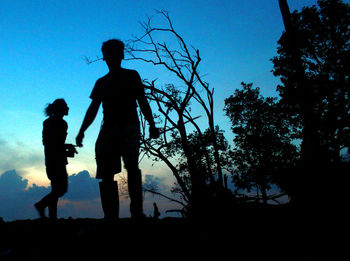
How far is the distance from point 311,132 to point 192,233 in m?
5.73

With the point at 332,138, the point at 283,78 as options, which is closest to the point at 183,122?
the point at 283,78

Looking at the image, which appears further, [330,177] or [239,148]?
[239,148]

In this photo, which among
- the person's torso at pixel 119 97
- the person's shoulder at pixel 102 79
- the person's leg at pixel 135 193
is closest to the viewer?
the person's leg at pixel 135 193

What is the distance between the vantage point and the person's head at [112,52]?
3758 mm

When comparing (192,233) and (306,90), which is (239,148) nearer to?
(306,90)

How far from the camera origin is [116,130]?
144 inches

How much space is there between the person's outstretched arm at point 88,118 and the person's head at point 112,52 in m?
0.60

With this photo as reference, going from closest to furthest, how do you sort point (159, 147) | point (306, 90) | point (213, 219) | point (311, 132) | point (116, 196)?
point (116, 196) < point (213, 219) < point (311, 132) < point (306, 90) < point (159, 147)

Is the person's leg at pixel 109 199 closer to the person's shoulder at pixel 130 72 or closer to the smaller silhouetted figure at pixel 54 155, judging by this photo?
the person's shoulder at pixel 130 72

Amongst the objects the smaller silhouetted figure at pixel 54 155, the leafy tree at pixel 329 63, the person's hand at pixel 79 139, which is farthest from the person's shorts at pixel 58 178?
the leafy tree at pixel 329 63

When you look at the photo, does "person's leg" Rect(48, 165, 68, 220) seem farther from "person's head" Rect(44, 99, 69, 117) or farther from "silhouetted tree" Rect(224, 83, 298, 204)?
"silhouetted tree" Rect(224, 83, 298, 204)

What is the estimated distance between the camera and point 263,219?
13.2 ft

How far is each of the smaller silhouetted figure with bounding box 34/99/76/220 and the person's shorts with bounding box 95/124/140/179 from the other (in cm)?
222

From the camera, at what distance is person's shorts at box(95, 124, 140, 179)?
144 inches
